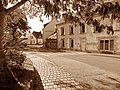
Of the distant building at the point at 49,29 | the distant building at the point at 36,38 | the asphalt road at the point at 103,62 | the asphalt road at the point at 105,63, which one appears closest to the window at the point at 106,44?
the asphalt road at the point at 103,62

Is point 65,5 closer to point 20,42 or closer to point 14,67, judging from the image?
point 20,42

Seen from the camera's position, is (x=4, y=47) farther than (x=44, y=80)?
No

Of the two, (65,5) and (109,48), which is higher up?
(65,5)

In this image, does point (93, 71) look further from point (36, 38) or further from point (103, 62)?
point (36, 38)

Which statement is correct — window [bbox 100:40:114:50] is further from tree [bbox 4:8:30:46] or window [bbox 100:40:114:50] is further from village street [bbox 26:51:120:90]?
tree [bbox 4:8:30:46]

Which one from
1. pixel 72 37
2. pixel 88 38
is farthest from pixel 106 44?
pixel 72 37

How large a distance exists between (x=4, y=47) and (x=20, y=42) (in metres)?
1.15

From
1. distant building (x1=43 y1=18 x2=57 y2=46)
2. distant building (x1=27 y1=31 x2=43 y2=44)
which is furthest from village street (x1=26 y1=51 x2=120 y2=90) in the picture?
distant building (x1=27 y1=31 x2=43 y2=44)

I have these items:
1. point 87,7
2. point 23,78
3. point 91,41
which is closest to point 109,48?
point 91,41

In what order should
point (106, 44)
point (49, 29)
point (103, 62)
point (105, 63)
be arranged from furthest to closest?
point (49, 29) → point (106, 44) → point (103, 62) → point (105, 63)

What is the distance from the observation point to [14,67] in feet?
22.4

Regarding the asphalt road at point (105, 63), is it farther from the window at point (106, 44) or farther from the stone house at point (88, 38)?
the window at point (106, 44)

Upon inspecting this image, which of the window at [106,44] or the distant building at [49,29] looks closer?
the window at [106,44]

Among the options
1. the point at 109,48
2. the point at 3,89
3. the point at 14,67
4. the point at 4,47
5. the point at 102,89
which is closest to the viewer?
the point at 3,89
